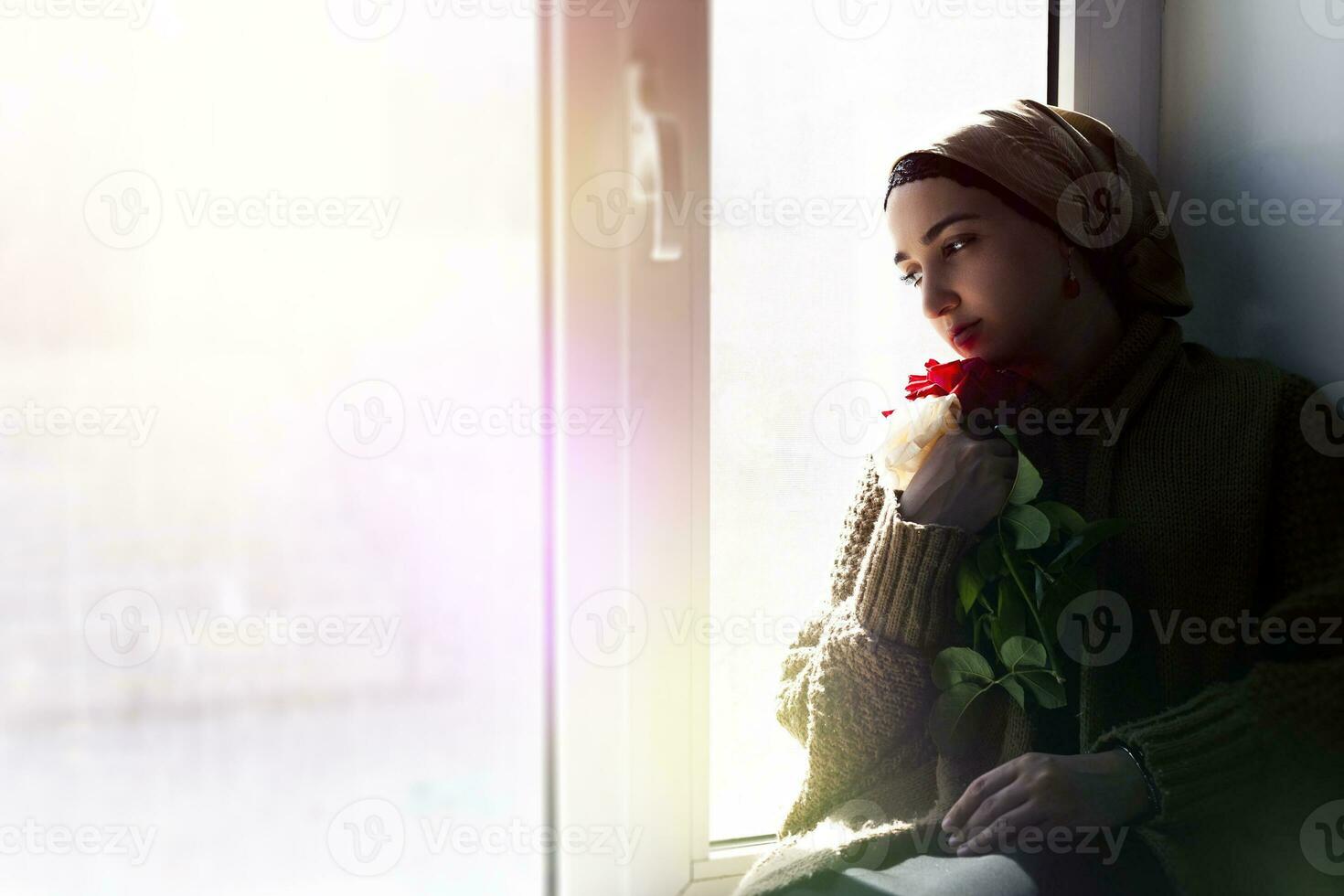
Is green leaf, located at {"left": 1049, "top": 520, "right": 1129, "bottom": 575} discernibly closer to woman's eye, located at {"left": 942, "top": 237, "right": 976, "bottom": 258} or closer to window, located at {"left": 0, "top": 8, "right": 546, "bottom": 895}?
woman's eye, located at {"left": 942, "top": 237, "right": 976, "bottom": 258}

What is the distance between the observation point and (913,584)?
2.73ft

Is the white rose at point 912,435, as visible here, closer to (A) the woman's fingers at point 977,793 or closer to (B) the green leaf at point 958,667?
(B) the green leaf at point 958,667

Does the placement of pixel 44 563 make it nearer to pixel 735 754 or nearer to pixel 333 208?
pixel 333 208

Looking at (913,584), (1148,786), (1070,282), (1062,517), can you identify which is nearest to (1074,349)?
(1070,282)

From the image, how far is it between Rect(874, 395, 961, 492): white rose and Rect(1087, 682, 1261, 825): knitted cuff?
0.97 feet

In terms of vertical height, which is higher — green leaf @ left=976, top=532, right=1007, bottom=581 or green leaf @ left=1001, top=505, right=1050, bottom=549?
green leaf @ left=1001, top=505, right=1050, bottom=549

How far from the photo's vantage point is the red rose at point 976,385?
35.3 inches

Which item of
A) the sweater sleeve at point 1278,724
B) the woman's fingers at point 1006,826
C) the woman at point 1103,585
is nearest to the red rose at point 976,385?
the woman at point 1103,585

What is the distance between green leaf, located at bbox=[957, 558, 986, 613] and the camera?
842mm

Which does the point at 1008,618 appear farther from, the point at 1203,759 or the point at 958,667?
the point at 1203,759

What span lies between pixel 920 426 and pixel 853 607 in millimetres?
172

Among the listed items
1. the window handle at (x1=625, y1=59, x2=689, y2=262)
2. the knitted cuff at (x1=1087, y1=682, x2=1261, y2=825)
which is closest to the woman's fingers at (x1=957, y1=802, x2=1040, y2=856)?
the knitted cuff at (x1=1087, y1=682, x2=1261, y2=825)

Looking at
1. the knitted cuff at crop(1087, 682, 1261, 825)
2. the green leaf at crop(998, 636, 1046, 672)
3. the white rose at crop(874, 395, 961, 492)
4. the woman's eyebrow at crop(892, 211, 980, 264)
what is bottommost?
the knitted cuff at crop(1087, 682, 1261, 825)

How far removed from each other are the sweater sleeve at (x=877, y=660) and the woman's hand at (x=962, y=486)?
17 mm
